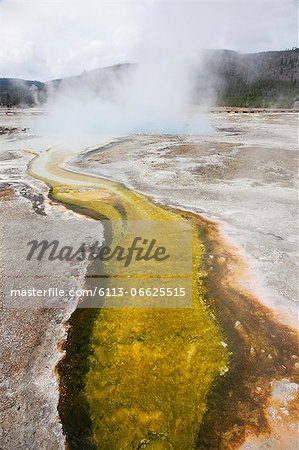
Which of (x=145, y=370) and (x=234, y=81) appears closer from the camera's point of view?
(x=145, y=370)

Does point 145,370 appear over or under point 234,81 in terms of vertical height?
under

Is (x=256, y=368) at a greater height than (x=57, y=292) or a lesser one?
lesser

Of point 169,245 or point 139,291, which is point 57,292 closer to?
point 139,291

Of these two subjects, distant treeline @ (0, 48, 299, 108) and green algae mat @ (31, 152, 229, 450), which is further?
distant treeline @ (0, 48, 299, 108)

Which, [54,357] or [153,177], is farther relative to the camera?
[153,177]

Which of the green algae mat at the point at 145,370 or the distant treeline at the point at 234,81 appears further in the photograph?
the distant treeline at the point at 234,81

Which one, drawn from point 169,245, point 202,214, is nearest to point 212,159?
point 202,214

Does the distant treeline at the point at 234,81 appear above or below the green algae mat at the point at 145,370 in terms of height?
above

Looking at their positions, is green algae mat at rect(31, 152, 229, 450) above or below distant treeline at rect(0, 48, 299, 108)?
below
